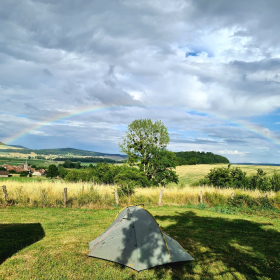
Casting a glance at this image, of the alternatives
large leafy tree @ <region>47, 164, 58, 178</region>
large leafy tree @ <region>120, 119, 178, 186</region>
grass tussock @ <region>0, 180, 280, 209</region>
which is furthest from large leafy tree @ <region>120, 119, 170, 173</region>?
large leafy tree @ <region>47, 164, 58, 178</region>

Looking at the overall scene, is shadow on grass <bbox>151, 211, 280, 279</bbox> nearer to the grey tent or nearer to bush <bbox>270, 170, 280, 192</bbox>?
the grey tent

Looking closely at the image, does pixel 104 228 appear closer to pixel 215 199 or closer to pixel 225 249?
pixel 225 249

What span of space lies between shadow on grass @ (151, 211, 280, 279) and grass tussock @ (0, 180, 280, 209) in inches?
221

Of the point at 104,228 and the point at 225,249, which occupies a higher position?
the point at 225,249

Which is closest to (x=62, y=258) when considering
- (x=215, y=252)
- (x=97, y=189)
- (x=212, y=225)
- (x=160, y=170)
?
(x=215, y=252)

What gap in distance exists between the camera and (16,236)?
8.23 meters

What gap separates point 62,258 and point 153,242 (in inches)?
106

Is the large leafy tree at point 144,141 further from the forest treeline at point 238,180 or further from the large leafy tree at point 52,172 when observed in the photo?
the large leafy tree at point 52,172

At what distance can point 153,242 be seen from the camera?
6.50 meters

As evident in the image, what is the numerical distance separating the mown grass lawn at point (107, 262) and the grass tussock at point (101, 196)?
7.35ft

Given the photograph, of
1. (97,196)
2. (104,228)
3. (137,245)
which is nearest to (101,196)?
(97,196)

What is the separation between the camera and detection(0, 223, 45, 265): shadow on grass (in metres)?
6.74

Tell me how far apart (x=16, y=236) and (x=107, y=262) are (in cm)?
416

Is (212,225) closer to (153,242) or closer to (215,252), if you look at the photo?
(215,252)
